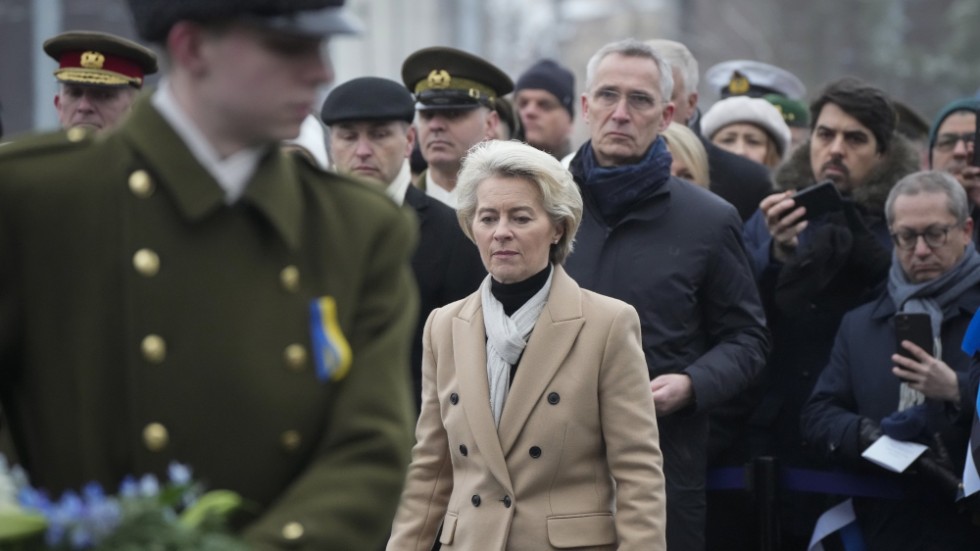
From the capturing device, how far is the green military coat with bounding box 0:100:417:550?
2990 mm

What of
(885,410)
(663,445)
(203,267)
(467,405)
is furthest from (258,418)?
(885,410)

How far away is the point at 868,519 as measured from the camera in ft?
23.9

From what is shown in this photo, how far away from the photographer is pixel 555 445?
18.2ft

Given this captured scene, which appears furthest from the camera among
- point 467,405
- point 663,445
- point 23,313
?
point 663,445

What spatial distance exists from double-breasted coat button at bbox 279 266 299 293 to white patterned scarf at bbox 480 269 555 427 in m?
2.62

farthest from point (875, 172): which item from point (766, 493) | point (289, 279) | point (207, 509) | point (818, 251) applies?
point (207, 509)

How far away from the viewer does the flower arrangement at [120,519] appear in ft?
8.73

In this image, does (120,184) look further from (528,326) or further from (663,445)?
(663,445)

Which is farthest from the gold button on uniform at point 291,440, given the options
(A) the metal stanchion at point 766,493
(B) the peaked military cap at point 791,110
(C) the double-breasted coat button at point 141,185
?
(B) the peaked military cap at point 791,110

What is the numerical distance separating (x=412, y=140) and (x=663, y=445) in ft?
8.49

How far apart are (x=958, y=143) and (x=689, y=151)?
4.05 ft

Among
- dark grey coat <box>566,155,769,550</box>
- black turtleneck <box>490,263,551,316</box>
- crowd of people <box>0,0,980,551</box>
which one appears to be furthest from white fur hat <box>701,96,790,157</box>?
black turtleneck <box>490,263,551,316</box>

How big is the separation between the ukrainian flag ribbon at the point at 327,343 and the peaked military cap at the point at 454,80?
4.95 metres

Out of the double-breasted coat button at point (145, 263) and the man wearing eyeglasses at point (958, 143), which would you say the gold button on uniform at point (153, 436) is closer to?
the double-breasted coat button at point (145, 263)
